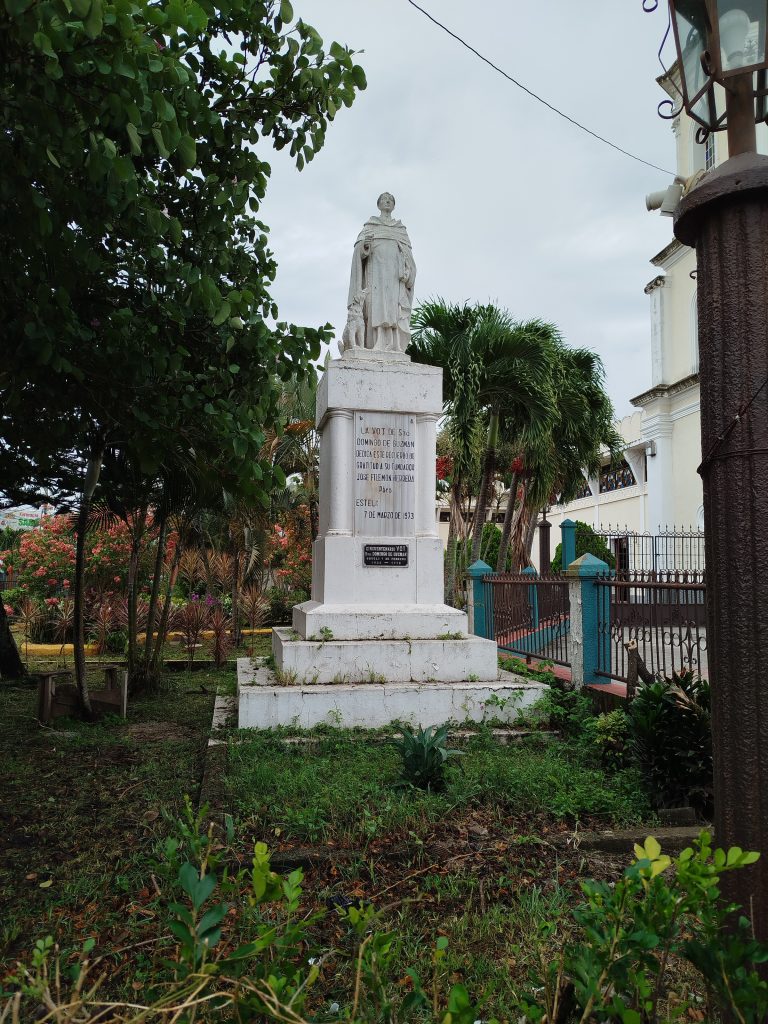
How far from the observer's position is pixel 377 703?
6.00 meters

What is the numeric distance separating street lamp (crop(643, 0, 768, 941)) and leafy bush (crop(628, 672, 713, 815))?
2.65 metres

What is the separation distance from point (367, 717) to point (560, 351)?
12370 millimetres

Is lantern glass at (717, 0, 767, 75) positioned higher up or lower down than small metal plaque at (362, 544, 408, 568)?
higher up

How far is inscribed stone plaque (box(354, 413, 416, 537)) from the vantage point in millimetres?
6988

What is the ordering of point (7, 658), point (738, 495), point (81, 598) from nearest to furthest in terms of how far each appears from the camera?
point (738, 495) → point (81, 598) → point (7, 658)

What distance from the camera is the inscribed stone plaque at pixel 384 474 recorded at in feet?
22.9

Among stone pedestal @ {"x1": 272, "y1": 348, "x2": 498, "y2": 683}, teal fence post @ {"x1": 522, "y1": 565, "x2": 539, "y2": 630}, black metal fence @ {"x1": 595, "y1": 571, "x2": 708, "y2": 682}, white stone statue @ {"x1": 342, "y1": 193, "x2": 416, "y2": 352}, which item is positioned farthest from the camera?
teal fence post @ {"x1": 522, "y1": 565, "x2": 539, "y2": 630}

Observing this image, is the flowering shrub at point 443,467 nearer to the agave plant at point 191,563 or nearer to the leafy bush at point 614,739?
the agave plant at point 191,563

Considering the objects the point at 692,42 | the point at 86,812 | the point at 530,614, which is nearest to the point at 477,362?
the point at 530,614

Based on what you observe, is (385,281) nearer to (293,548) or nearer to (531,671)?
(531,671)

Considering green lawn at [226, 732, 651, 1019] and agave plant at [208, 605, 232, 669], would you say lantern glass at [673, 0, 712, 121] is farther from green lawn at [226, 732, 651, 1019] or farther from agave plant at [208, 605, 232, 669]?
agave plant at [208, 605, 232, 669]

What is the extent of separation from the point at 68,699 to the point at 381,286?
5219mm

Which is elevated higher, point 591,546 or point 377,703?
point 591,546

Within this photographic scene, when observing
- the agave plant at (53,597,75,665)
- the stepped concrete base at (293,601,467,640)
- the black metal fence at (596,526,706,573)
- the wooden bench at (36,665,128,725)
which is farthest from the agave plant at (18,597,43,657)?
the black metal fence at (596,526,706,573)
